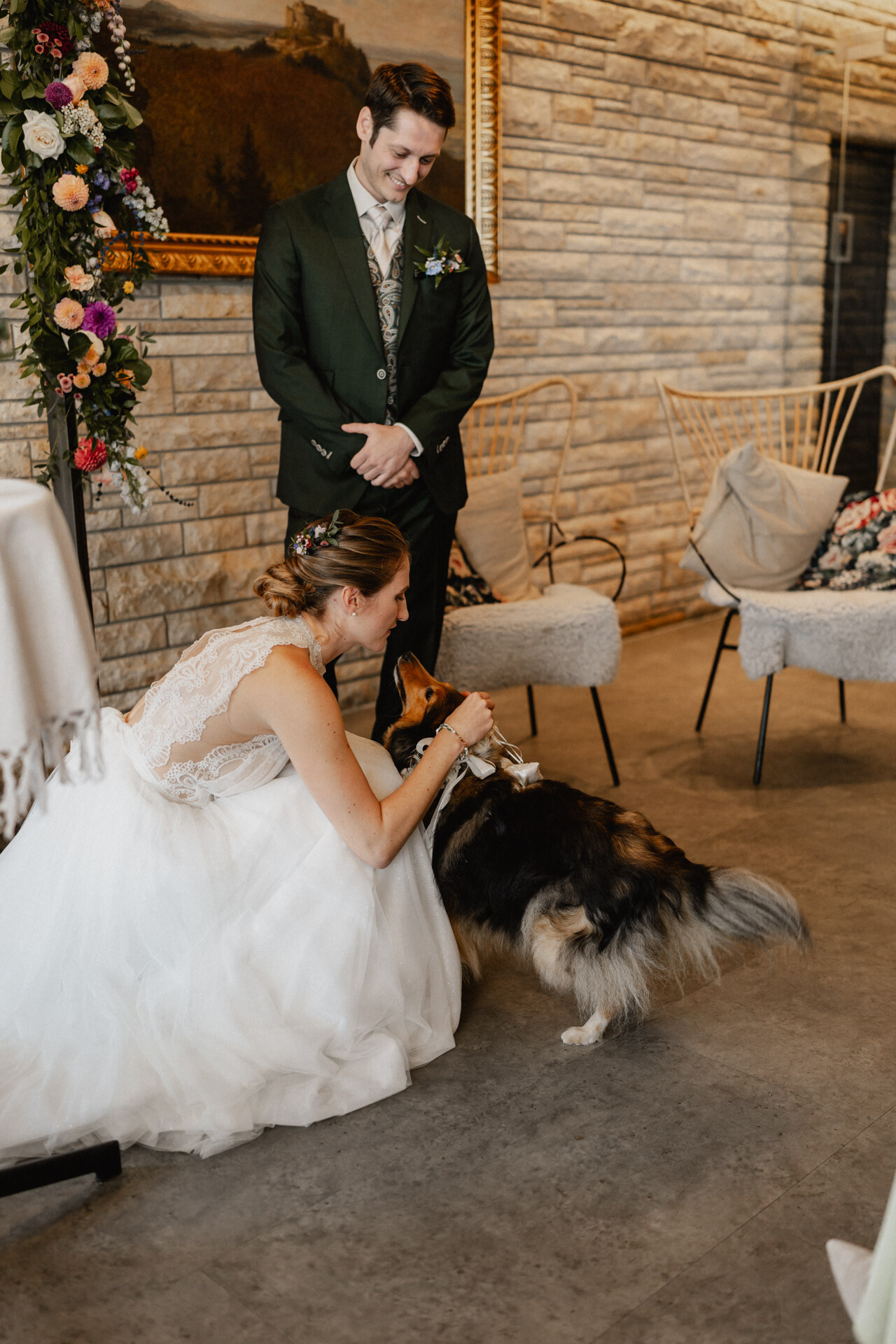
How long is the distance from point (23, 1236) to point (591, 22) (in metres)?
4.04

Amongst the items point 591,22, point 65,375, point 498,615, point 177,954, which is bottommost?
point 177,954

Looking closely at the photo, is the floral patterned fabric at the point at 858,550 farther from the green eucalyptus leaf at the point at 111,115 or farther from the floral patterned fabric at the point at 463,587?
the green eucalyptus leaf at the point at 111,115

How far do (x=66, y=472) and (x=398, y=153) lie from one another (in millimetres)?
918

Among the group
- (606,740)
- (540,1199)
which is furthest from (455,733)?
(606,740)

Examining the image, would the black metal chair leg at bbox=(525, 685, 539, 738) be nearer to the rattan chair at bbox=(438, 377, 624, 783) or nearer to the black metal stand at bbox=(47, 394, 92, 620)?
the rattan chair at bbox=(438, 377, 624, 783)

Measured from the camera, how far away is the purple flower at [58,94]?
219 centimetres

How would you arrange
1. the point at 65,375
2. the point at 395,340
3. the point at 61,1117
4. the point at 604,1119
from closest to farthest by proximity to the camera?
the point at 61,1117, the point at 604,1119, the point at 65,375, the point at 395,340

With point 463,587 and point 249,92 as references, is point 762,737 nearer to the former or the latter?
point 463,587

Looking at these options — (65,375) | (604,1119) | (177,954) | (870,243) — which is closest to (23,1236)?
(177,954)

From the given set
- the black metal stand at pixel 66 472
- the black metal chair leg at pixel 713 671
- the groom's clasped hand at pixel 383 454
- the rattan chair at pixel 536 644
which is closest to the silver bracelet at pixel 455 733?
the groom's clasped hand at pixel 383 454

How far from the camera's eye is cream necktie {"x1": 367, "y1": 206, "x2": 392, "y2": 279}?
253 cm

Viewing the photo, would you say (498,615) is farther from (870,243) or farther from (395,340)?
(870,243)

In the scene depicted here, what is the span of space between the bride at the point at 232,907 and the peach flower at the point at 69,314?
835mm

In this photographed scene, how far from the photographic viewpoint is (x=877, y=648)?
2.91 metres
